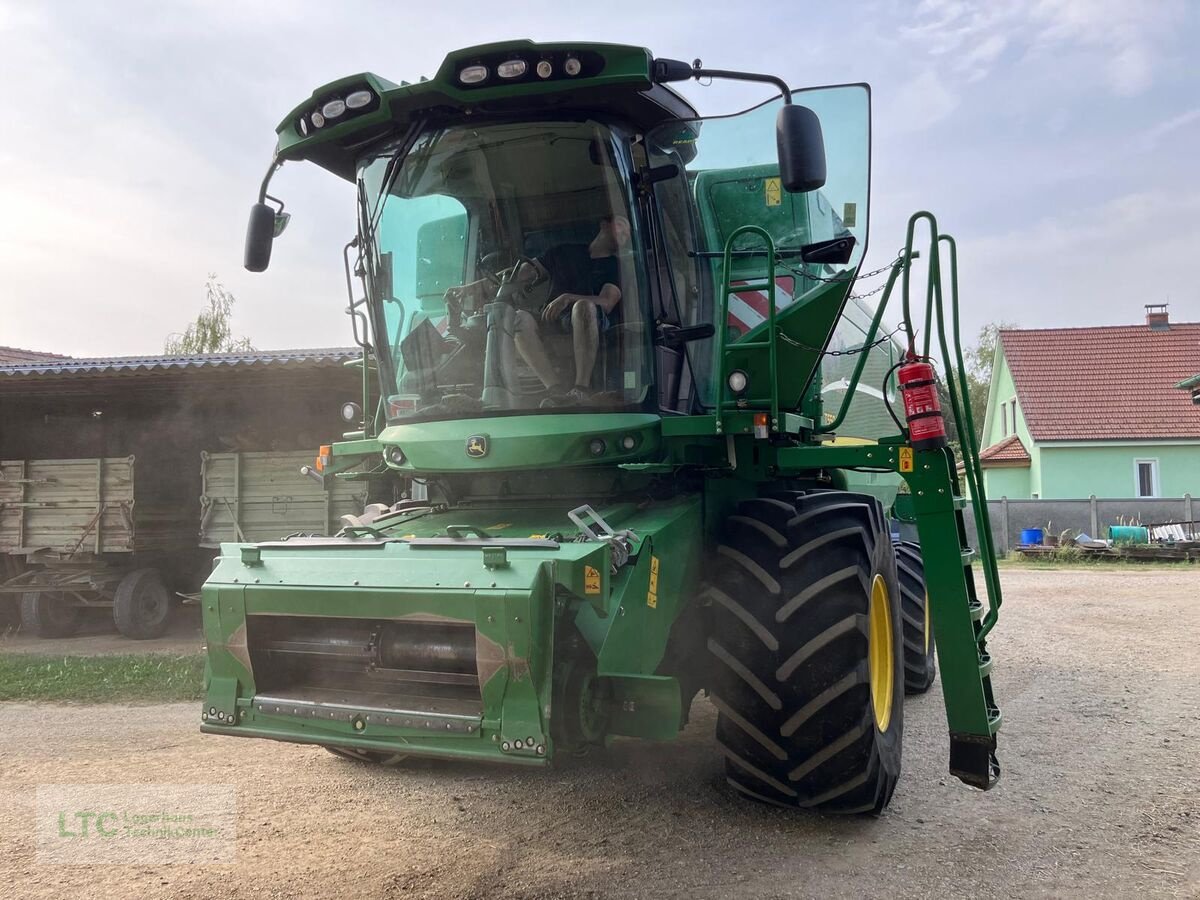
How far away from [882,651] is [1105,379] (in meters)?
24.3

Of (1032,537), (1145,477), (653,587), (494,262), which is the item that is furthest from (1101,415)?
(653,587)

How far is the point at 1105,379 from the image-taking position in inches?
1000

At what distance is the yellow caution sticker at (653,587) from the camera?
3.48 metres

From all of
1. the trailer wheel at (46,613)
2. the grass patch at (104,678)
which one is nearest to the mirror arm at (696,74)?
the grass patch at (104,678)

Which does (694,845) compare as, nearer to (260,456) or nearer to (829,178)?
(829,178)

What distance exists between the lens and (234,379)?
998 centimetres

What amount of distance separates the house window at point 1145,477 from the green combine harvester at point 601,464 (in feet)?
73.4

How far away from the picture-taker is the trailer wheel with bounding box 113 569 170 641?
10695mm

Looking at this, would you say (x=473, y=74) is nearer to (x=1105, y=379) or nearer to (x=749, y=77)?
(x=749, y=77)

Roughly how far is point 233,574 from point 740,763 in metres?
2.07

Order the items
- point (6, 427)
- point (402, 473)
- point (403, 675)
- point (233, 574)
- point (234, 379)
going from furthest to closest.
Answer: point (6, 427) → point (234, 379) → point (402, 473) → point (233, 574) → point (403, 675)

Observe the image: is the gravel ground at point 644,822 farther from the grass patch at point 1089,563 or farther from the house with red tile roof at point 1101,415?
the house with red tile roof at point 1101,415

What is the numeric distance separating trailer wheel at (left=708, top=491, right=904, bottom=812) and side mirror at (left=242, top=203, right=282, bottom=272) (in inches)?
101

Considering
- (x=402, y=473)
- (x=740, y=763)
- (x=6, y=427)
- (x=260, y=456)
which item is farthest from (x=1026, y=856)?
(x=6, y=427)
